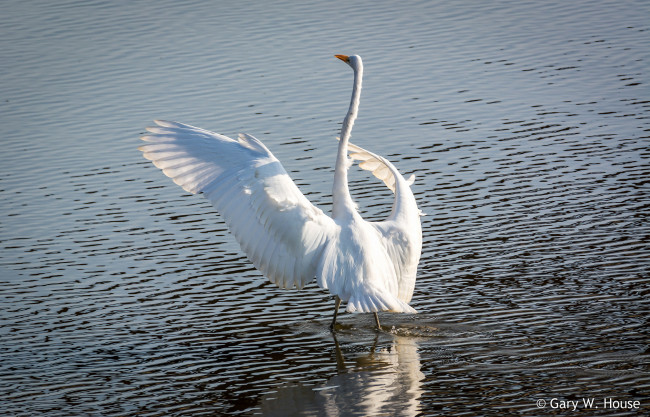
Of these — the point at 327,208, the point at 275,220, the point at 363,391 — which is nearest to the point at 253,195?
the point at 275,220

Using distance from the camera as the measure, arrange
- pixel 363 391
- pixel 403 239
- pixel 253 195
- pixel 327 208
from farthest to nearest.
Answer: pixel 327 208
pixel 403 239
pixel 253 195
pixel 363 391

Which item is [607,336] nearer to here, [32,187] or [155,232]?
[155,232]

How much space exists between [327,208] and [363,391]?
5152 millimetres

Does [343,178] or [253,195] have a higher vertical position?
[253,195]

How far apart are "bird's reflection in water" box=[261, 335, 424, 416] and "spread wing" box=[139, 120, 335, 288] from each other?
1053 mm

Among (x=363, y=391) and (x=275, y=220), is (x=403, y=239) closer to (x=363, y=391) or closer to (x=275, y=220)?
(x=275, y=220)

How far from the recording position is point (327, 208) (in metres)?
13.3

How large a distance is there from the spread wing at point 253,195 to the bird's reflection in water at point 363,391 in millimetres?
1053

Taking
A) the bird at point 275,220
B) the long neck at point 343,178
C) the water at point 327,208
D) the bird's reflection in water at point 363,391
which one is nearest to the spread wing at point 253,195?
the bird at point 275,220

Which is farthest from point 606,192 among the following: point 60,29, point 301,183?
point 60,29

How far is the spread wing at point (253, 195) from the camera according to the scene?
30.1ft

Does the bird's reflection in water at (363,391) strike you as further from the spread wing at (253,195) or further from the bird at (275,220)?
the spread wing at (253,195)

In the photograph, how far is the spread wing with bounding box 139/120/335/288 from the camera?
9.19 meters

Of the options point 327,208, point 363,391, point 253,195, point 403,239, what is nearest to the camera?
point 363,391
